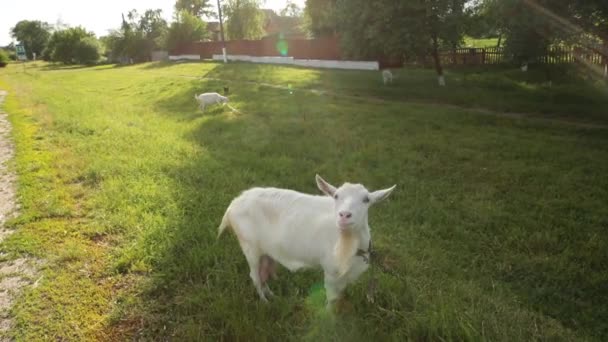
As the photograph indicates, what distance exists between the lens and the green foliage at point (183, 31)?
175 ft

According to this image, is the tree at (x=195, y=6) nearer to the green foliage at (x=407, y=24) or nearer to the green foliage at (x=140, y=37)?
the green foliage at (x=140, y=37)

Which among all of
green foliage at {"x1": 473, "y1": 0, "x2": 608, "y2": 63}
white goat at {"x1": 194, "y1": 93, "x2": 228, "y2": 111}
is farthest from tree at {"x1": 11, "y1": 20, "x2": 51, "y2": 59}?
green foliage at {"x1": 473, "y1": 0, "x2": 608, "y2": 63}

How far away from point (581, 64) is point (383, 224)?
19.8m

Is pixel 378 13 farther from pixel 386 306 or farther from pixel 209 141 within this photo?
pixel 386 306

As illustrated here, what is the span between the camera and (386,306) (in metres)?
3.65

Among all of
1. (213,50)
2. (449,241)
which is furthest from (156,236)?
(213,50)

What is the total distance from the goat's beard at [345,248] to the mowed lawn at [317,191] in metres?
0.55

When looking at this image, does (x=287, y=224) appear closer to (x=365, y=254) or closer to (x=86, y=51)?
(x=365, y=254)

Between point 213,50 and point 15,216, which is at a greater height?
point 213,50

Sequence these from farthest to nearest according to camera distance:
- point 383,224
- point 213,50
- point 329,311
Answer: point 213,50 < point 383,224 < point 329,311

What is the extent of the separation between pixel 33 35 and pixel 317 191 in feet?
357

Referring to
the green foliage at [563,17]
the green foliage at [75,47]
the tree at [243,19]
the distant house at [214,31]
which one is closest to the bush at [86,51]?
the green foliage at [75,47]

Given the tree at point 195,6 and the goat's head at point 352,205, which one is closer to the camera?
the goat's head at point 352,205

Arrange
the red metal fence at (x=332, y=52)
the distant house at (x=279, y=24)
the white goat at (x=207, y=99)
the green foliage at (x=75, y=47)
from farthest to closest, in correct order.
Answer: the distant house at (x=279, y=24)
the green foliage at (x=75, y=47)
the red metal fence at (x=332, y=52)
the white goat at (x=207, y=99)
